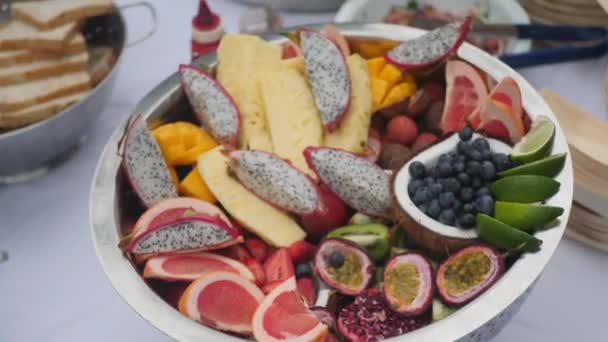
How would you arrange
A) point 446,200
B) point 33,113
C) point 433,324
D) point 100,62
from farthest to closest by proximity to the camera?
point 100,62 < point 33,113 < point 446,200 < point 433,324

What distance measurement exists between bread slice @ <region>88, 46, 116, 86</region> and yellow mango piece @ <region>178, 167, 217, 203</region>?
1.29 feet

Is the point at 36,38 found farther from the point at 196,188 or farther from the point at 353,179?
the point at 353,179

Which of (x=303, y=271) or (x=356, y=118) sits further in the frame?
(x=356, y=118)

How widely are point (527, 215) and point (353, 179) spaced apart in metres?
0.25

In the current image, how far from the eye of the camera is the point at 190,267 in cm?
88

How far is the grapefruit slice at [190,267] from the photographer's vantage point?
0.86 metres

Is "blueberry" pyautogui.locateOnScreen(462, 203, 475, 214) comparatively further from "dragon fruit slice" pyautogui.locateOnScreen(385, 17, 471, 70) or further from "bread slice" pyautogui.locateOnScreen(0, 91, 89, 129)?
"bread slice" pyautogui.locateOnScreen(0, 91, 89, 129)

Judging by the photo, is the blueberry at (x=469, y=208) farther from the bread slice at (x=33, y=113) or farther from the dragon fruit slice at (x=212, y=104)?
the bread slice at (x=33, y=113)

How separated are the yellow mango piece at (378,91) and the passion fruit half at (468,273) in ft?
1.13

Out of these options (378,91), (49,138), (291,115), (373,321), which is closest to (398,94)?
(378,91)

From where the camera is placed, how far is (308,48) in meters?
1.10

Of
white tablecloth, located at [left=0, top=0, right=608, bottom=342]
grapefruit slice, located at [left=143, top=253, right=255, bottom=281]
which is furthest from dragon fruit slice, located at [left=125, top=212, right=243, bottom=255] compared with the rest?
white tablecloth, located at [left=0, top=0, right=608, bottom=342]

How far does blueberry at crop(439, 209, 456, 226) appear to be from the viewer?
2.77ft

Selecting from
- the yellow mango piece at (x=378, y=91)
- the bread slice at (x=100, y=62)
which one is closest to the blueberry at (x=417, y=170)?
the yellow mango piece at (x=378, y=91)
